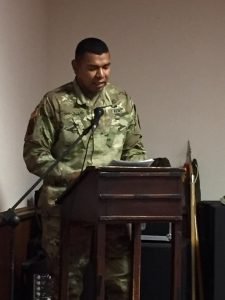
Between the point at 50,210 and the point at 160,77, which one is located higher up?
the point at 160,77

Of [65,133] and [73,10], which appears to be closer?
[65,133]

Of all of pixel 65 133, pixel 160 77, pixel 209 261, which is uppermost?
pixel 160 77

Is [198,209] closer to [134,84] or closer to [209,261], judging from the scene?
[209,261]

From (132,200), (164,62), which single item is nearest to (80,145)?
(132,200)

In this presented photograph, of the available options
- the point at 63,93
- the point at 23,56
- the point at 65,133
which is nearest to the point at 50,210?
the point at 65,133

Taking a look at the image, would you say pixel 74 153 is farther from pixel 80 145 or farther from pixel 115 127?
pixel 115 127

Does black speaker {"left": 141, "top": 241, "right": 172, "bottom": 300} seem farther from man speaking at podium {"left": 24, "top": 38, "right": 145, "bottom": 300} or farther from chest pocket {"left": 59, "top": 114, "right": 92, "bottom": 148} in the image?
→ chest pocket {"left": 59, "top": 114, "right": 92, "bottom": 148}

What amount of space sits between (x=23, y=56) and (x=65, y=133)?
91cm

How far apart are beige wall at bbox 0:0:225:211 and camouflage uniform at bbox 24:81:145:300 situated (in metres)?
1.08

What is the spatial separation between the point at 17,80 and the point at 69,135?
0.78 m

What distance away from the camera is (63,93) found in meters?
2.70

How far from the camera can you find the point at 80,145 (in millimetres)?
2639

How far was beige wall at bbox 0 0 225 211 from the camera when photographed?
3789 mm

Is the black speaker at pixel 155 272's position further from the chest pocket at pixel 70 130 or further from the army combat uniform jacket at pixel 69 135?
the chest pocket at pixel 70 130
